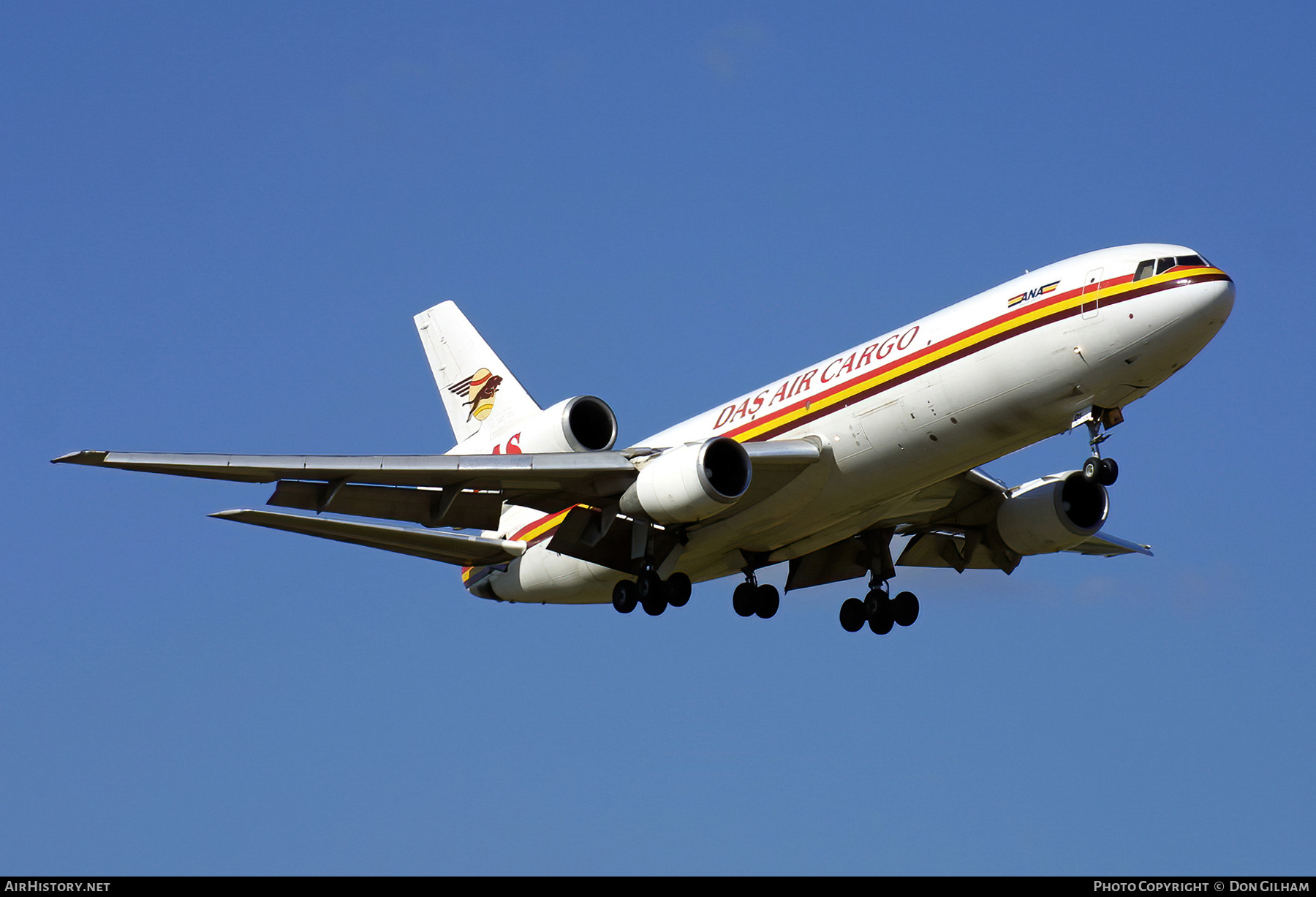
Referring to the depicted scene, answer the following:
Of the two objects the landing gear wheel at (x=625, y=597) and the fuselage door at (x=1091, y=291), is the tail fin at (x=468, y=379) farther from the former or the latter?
the fuselage door at (x=1091, y=291)

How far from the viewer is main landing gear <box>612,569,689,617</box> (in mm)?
29266

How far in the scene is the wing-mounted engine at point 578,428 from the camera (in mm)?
30562

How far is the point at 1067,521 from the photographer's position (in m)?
31.3

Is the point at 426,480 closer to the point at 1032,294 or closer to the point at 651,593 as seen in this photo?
the point at 651,593

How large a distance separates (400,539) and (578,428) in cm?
423

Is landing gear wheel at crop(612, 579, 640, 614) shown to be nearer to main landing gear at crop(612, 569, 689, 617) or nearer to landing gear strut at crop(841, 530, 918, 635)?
main landing gear at crop(612, 569, 689, 617)

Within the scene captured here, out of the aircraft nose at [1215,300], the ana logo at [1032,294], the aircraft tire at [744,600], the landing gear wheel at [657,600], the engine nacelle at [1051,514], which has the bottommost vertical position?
the landing gear wheel at [657,600]

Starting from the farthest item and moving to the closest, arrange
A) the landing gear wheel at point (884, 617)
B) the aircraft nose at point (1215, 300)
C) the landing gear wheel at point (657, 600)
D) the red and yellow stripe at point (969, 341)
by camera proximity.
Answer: the landing gear wheel at point (884, 617)
the landing gear wheel at point (657, 600)
the red and yellow stripe at point (969, 341)
the aircraft nose at point (1215, 300)

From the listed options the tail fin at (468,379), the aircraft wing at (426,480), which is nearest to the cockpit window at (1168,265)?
the aircraft wing at (426,480)

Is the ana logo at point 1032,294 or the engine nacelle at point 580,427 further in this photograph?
the engine nacelle at point 580,427

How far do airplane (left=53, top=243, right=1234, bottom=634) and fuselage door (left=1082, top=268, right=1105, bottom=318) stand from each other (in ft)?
0.09

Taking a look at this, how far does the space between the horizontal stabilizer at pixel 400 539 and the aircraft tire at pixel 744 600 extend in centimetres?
466

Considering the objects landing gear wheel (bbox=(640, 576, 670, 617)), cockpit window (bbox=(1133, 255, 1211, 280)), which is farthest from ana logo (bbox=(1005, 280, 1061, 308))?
landing gear wheel (bbox=(640, 576, 670, 617))

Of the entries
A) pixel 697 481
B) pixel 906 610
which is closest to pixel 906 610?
pixel 906 610
